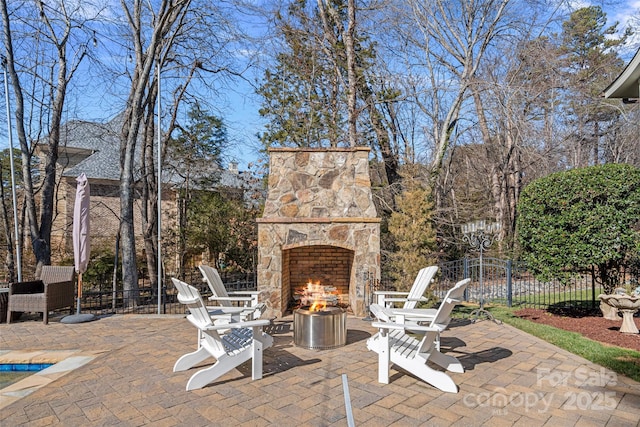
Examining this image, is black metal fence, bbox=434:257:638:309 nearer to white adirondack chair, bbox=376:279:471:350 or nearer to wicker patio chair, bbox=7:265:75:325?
white adirondack chair, bbox=376:279:471:350

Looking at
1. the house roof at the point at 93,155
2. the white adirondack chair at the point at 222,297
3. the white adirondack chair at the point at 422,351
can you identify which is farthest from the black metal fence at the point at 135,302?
the house roof at the point at 93,155

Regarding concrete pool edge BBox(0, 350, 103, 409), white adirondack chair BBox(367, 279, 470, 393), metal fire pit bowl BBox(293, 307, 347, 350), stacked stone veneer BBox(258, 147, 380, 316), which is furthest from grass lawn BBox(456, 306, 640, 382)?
concrete pool edge BBox(0, 350, 103, 409)

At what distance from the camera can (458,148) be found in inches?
612

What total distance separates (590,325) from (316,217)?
4.85 meters

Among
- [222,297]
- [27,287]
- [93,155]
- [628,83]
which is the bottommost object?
[27,287]

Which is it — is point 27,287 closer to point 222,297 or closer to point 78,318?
point 78,318

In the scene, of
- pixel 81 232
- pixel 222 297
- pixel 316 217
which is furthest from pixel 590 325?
pixel 81 232

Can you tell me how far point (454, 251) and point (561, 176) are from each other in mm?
6622

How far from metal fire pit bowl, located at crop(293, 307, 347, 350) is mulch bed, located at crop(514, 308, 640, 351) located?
145 inches

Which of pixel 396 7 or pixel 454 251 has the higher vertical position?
pixel 396 7

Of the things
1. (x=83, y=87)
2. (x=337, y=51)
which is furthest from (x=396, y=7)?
(x=83, y=87)

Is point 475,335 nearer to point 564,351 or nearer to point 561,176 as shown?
point 564,351

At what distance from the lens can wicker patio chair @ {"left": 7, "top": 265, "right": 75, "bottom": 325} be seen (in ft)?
21.2

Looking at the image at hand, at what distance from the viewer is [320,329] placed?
481 cm
